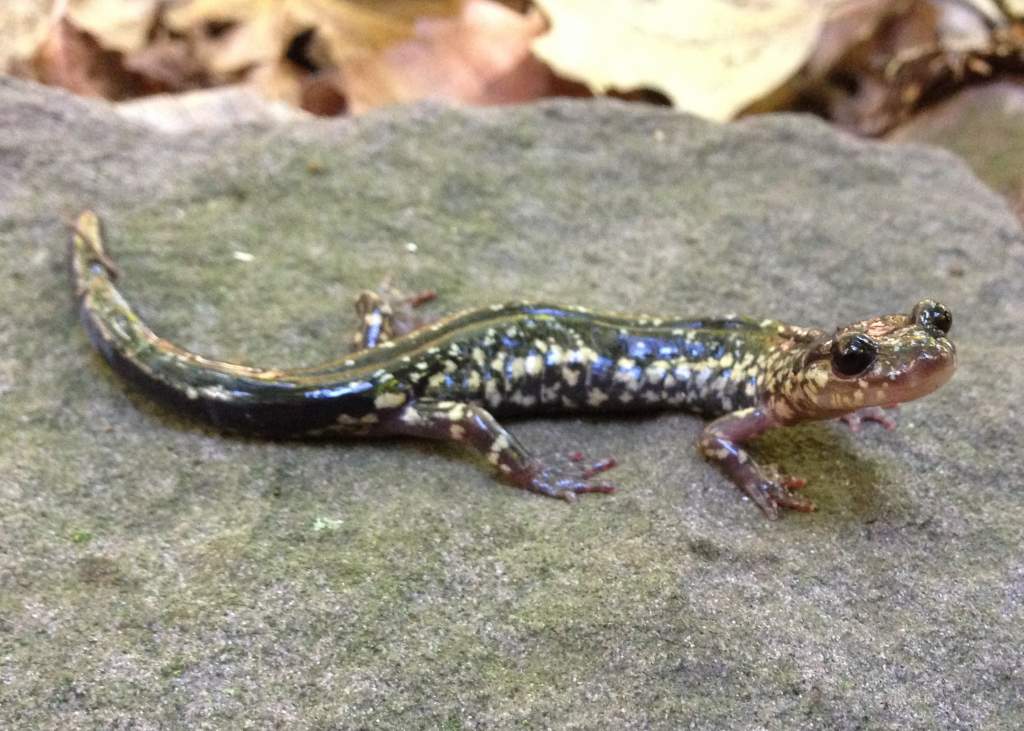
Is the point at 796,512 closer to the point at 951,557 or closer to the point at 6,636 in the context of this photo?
the point at 951,557

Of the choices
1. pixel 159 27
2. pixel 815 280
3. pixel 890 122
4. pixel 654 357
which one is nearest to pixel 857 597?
pixel 654 357

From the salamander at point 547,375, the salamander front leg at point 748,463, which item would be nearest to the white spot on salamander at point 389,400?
the salamander at point 547,375

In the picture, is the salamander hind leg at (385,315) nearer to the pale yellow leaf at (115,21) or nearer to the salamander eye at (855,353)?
the salamander eye at (855,353)

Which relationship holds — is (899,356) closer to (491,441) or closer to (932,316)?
(932,316)

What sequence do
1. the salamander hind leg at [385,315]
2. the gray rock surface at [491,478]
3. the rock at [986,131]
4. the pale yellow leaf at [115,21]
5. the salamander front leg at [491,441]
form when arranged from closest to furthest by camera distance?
the gray rock surface at [491,478] → the salamander front leg at [491,441] → the salamander hind leg at [385,315] → the rock at [986,131] → the pale yellow leaf at [115,21]

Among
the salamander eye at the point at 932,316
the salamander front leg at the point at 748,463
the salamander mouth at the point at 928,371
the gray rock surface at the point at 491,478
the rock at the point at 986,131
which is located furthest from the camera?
the rock at the point at 986,131

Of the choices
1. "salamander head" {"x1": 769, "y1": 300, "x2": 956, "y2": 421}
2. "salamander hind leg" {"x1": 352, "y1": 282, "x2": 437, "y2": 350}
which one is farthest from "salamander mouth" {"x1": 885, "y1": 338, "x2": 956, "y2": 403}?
"salamander hind leg" {"x1": 352, "y1": 282, "x2": 437, "y2": 350}

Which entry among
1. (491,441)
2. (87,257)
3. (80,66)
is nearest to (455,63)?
(80,66)
